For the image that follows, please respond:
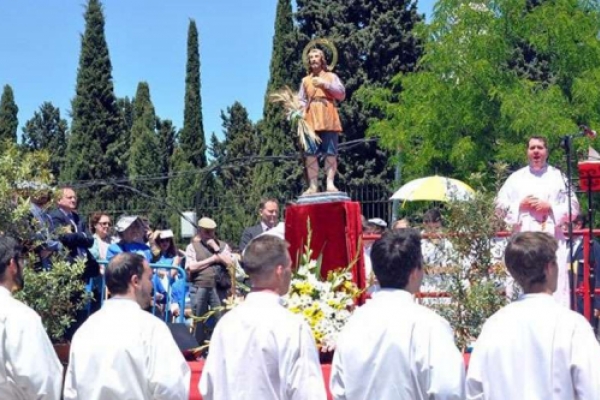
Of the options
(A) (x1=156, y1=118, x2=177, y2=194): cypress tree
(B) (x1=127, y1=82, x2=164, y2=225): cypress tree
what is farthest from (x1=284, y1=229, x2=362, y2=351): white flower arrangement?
(A) (x1=156, y1=118, x2=177, y2=194): cypress tree

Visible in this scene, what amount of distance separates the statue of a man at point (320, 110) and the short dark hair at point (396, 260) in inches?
172

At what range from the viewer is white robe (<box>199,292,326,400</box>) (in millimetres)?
5094

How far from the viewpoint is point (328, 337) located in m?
7.59

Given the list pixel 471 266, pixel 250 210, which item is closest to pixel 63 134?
pixel 250 210

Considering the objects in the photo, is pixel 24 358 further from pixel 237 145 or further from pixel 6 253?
pixel 237 145

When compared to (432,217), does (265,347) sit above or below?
below

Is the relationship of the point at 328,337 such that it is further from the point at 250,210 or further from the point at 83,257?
the point at 250,210

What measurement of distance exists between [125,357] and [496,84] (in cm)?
1464

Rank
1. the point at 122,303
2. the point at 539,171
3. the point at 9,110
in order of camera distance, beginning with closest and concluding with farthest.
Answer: the point at 122,303, the point at 539,171, the point at 9,110

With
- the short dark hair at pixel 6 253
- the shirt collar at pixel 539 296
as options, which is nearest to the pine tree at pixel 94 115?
the short dark hair at pixel 6 253

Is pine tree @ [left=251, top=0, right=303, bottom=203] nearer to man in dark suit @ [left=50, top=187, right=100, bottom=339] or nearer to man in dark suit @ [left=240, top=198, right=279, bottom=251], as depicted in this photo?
man in dark suit @ [left=240, top=198, right=279, bottom=251]

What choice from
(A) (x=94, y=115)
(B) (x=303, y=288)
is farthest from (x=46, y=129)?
(B) (x=303, y=288)

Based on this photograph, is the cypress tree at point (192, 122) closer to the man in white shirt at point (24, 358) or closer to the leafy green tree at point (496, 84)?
the leafy green tree at point (496, 84)

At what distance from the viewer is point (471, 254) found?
29.7 feet
